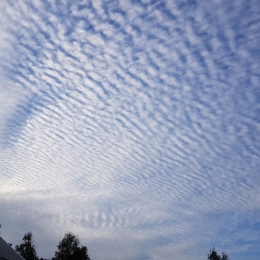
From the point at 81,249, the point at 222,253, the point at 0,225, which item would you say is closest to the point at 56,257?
the point at 81,249

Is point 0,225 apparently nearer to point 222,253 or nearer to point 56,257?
point 56,257

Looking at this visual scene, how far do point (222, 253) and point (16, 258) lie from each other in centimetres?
5969

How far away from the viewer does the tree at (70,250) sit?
10219 cm

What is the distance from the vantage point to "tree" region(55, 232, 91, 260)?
102 m

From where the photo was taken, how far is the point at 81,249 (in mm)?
103312

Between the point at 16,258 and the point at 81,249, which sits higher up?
the point at 81,249

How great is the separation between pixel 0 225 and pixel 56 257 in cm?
2143

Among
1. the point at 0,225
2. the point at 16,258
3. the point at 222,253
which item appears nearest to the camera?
the point at 16,258

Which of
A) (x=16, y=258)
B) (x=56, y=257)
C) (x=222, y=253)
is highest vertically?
(x=222, y=253)

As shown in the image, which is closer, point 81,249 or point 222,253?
point 222,253

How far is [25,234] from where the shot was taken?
10638 centimetres

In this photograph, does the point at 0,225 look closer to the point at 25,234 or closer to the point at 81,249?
the point at 25,234

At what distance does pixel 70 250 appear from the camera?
103812mm

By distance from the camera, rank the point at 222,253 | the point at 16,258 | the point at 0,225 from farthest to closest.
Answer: the point at 0,225
the point at 222,253
the point at 16,258
